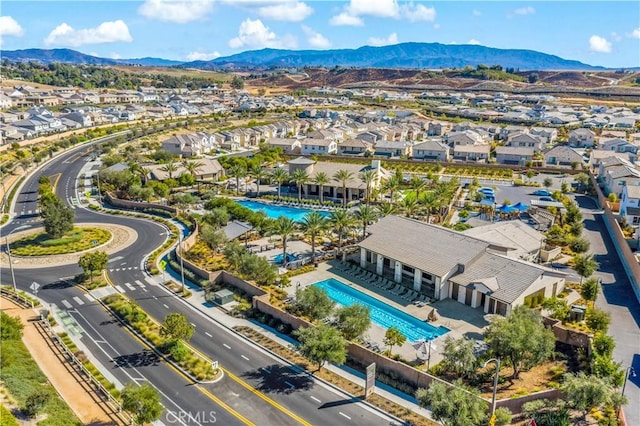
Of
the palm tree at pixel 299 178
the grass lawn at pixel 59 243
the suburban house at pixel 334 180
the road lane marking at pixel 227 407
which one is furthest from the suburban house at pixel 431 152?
the road lane marking at pixel 227 407

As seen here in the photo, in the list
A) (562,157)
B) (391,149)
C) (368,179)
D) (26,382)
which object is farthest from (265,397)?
(562,157)

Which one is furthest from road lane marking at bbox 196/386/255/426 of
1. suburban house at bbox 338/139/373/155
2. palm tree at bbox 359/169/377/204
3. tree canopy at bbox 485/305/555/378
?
suburban house at bbox 338/139/373/155

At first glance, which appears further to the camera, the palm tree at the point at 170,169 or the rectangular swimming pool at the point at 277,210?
the palm tree at the point at 170,169

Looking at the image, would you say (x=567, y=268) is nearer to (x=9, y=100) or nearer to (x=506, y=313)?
(x=506, y=313)

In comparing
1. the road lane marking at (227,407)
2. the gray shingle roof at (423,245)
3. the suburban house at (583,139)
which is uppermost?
the suburban house at (583,139)

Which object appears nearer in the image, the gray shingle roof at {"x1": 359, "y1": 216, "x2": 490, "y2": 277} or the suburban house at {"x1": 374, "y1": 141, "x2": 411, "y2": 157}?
the gray shingle roof at {"x1": 359, "y1": 216, "x2": 490, "y2": 277}

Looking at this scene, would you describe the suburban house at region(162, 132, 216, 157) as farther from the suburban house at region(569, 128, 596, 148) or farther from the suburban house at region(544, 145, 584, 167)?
the suburban house at region(569, 128, 596, 148)

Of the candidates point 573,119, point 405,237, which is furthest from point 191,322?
point 573,119

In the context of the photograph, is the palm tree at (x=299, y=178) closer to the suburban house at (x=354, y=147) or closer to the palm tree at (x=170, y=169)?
the palm tree at (x=170, y=169)
